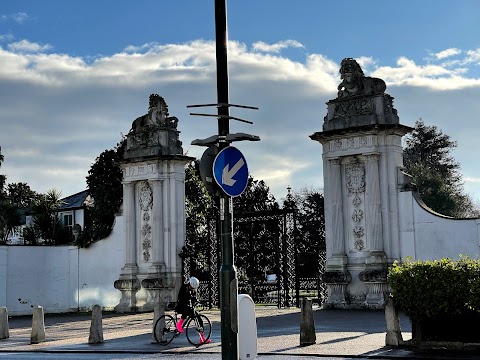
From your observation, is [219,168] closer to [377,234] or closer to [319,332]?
[319,332]

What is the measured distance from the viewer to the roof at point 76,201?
6331 centimetres

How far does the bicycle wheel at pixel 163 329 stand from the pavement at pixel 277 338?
0.15m

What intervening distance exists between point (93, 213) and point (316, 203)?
1906 centimetres

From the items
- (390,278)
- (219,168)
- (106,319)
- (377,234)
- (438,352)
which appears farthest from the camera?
(106,319)

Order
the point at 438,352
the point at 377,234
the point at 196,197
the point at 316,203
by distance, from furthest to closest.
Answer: the point at 316,203 → the point at 196,197 → the point at 377,234 → the point at 438,352

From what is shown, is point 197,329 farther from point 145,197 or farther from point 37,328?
point 145,197

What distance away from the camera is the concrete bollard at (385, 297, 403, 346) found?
14.5 metres

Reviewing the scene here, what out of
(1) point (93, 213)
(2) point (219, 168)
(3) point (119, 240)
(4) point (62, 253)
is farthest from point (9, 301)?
(2) point (219, 168)

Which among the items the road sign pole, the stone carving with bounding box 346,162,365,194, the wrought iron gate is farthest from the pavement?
the road sign pole

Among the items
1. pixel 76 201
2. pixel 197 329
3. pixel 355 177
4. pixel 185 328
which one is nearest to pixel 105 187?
pixel 76 201

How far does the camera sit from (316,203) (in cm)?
5759

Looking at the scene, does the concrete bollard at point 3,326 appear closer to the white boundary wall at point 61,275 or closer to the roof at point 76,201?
the white boundary wall at point 61,275

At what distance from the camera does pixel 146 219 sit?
29.1 m

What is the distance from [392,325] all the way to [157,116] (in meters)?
16.8
